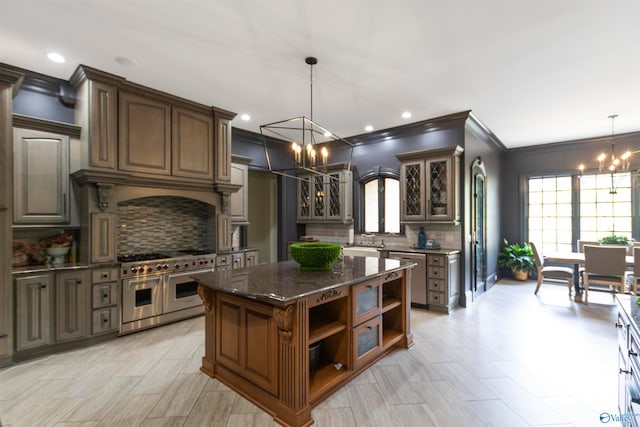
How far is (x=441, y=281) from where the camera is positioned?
4.39 metres

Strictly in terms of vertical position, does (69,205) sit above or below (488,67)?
below

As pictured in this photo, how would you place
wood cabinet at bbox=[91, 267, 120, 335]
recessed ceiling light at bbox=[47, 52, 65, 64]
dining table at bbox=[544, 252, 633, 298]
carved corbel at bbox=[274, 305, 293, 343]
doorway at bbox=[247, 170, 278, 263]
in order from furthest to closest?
1. doorway at bbox=[247, 170, 278, 263]
2. dining table at bbox=[544, 252, 633, 298]
3. wood cabinet at bbox=[91, 267, 120, 335]
4. recessed ceiling light at bbox=[47, 52, 65, 64]
5. carved corbel at bbox=[274, 305, 293, 343]

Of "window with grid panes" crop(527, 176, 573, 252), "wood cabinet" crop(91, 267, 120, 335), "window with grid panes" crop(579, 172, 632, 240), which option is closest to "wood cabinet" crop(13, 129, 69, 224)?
"wood cabinet" crop(91, 267, 120, 335)

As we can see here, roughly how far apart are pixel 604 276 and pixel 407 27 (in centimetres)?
490

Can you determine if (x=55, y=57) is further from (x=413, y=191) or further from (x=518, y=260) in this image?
(x=518, y=260)

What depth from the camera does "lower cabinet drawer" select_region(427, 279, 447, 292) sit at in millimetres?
4379

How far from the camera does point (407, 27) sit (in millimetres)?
2549

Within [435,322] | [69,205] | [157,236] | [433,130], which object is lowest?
[435,322]

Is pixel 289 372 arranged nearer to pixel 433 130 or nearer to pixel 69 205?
pixel 69 205

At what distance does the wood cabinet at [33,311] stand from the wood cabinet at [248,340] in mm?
1907

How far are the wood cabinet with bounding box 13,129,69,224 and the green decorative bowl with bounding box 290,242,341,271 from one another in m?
2.74

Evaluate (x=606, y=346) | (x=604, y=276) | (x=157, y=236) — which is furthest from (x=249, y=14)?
(x=604, y=276)

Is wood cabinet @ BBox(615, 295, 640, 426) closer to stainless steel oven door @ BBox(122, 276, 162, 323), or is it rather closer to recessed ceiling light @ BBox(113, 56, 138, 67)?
stainless steel oven door @ BBox(122, 276, 162, 323)

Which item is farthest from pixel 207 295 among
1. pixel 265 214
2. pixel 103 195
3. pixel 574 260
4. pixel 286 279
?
pixel 574 260
